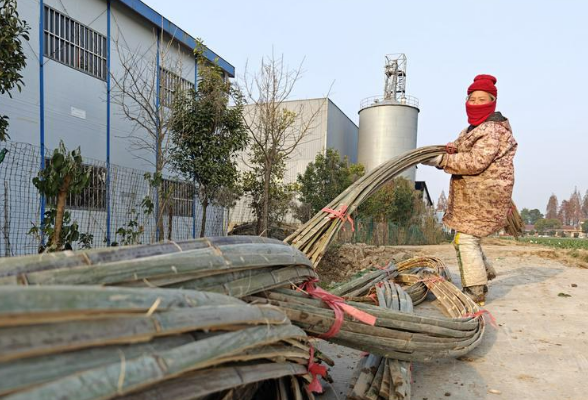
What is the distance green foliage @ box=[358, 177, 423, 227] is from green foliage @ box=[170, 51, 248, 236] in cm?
1071

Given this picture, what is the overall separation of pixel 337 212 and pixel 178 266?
76.7 inches

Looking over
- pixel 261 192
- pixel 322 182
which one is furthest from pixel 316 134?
pixel 261 192

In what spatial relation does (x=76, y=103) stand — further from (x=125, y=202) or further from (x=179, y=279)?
(x=179, y=279)

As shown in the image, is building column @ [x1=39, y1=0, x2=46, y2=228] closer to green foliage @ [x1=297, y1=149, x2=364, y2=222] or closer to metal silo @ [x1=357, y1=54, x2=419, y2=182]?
green foliage @ [x1=297, y1=149, x2=364, y2=222]

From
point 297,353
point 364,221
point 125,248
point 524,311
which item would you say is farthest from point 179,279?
point 364,221

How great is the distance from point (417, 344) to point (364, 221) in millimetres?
14771

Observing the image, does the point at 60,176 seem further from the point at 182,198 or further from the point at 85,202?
the point at 182,198

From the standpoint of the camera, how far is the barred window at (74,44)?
8232 mm

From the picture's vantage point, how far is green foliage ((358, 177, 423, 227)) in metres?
20.7

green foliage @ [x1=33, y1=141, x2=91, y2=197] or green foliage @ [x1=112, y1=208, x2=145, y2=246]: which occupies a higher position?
green foliage @ [x1=33, y1=141, x2=91, y2=197]

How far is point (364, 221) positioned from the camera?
1670 cm

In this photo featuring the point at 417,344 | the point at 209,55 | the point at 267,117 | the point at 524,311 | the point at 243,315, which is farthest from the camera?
the point at 209,55

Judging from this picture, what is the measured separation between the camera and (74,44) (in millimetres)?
8836

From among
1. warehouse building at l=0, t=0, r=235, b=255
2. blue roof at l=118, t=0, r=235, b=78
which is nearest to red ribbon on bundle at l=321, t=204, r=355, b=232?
warehouse building at l=0, t=0, r=235, b=255
